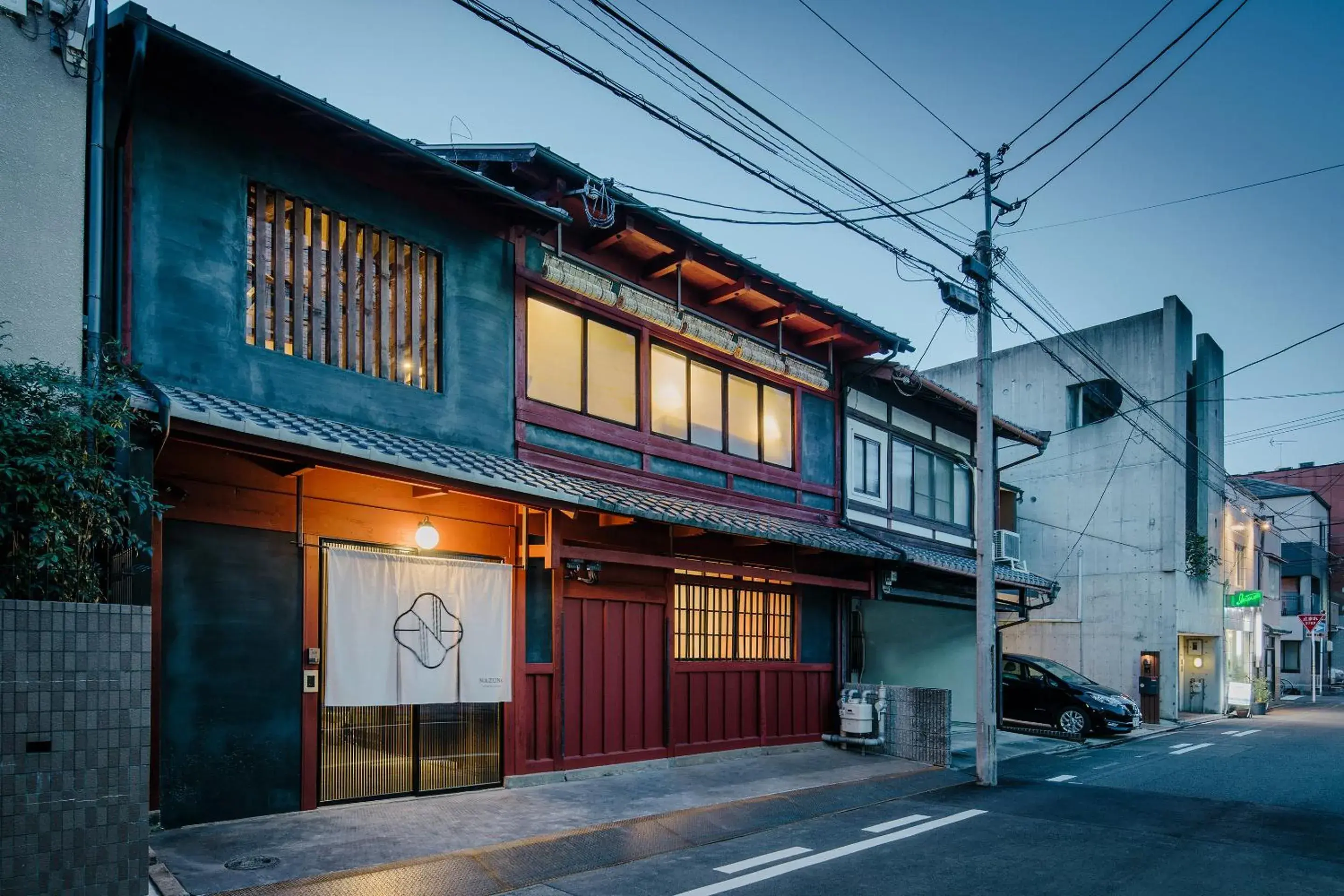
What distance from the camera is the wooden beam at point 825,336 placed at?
16.2 metres

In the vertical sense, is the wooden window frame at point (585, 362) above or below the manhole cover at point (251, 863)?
above

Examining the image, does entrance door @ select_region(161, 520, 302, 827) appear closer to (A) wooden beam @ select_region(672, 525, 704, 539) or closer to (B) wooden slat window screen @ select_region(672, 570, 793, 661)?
(A) wooden beam @ select_region(672, 525, 704, 539)

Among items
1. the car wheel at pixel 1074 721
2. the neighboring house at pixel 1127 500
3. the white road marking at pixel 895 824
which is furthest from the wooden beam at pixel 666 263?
the neighboring house at pixel 1127 500

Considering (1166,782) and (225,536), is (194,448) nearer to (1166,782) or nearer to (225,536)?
(225,536)

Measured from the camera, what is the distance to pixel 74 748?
5.75 meters

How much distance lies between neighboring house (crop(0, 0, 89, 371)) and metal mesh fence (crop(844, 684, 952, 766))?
12257 mm

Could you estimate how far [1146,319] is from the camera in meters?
28.7

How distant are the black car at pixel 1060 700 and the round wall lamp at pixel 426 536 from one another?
15.2m

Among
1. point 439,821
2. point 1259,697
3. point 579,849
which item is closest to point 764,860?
point 579,849

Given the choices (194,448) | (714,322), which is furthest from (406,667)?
(714,322)

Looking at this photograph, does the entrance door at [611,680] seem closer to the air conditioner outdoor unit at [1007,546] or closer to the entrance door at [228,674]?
the entrance door at [228,674]

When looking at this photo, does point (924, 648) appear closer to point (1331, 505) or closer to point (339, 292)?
point (339, 292)

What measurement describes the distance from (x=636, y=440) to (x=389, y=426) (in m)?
4.11

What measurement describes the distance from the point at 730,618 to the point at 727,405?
348 centimetres
